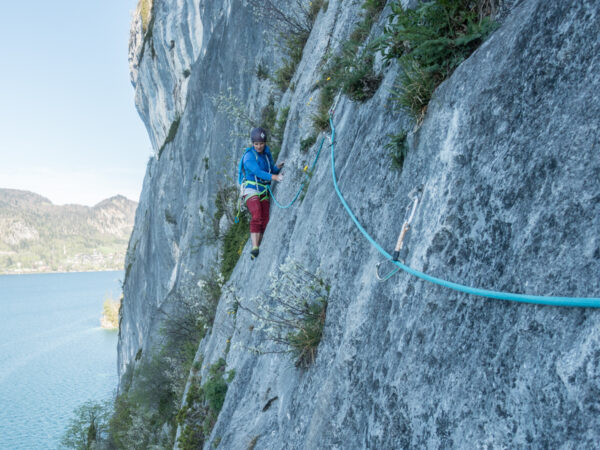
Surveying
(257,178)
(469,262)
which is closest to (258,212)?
(257,178)

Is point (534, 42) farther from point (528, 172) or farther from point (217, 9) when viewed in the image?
point (217, 9)

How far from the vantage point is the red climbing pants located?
29.0 ft

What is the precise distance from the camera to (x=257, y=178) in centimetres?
871

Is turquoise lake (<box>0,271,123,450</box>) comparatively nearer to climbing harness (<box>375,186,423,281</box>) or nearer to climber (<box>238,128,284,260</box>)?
climber (<box>238,128,284,260</box>)

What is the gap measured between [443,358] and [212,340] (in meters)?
8.80

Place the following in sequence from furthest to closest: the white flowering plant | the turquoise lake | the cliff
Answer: the turquoise lake → the white flowering plant → the cliff

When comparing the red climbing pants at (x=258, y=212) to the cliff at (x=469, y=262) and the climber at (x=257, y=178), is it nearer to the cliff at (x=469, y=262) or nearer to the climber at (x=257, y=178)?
the climber at (x=257, y=178)

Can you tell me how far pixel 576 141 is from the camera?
6.81 ft

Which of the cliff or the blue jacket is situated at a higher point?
the blue jacket

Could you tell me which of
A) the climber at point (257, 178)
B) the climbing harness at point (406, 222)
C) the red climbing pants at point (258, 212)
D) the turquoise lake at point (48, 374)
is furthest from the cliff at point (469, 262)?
the turquoise lake at point (48, 374)

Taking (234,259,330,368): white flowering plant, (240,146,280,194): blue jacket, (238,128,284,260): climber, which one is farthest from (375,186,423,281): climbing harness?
(240,146,280,194): blue jacket

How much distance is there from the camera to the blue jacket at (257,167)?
827 centimetres

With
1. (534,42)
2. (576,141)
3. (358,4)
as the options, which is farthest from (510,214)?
(358,4)

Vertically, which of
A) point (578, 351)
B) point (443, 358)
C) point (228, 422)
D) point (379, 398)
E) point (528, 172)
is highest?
point (528, 172)
